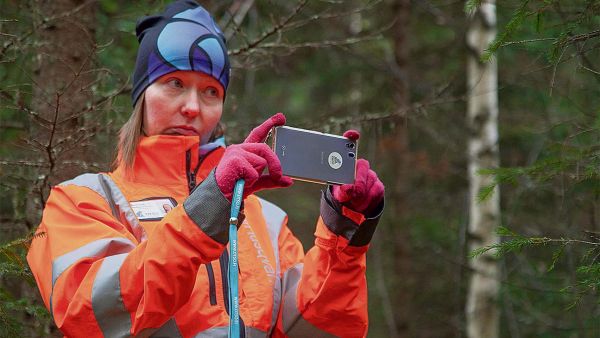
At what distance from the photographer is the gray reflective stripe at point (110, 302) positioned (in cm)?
298

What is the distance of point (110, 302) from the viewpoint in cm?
298

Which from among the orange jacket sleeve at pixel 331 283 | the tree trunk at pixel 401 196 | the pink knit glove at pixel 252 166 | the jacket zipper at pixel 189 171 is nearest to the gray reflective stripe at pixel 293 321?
the orange jacket sleeve at pixel 331 283

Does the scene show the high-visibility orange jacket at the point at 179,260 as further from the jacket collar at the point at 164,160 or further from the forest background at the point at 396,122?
the forest background at the point at 396,122

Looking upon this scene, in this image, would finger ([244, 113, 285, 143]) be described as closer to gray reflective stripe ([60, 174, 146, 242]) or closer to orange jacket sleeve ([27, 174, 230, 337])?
orange jacket sleeve ([27, 174, 230, 337])

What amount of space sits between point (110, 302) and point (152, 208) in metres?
0.49

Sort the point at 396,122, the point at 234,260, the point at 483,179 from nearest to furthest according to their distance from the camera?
the point at 234,260 → the point at 396,122 → the point at 483,179

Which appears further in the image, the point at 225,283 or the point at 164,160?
the point at 164,160

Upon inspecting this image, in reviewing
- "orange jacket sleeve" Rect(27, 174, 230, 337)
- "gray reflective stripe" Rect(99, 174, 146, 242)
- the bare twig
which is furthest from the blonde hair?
the bare twig

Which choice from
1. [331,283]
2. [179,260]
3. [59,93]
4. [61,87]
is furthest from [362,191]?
[61,87]

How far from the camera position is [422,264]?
11828 mm

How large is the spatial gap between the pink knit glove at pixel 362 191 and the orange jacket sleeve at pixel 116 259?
579mm

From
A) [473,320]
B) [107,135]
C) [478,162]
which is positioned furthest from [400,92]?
[107,135]

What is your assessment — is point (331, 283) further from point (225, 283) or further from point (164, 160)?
point (164, 160)

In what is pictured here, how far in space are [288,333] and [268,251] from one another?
33cm
